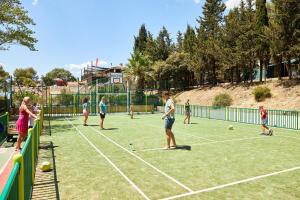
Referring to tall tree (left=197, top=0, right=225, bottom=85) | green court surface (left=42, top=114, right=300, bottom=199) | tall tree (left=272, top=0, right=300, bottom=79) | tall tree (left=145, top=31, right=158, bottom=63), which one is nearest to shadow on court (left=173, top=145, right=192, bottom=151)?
green court surface (left=42, top=114, right=300, bottom=199)

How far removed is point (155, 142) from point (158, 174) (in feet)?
17.7

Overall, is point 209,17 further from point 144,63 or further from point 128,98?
point 128,98

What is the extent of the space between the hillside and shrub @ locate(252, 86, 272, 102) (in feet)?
1.64

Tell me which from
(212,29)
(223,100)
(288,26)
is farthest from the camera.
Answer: (212,29)

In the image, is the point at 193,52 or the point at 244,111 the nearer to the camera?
the point at 244,111

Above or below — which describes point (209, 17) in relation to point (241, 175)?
above

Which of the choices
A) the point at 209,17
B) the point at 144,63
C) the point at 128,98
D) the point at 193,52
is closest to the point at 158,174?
the point at 128,98

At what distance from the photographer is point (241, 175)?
7918 millimetres

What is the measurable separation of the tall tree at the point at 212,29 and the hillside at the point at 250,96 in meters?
4.20

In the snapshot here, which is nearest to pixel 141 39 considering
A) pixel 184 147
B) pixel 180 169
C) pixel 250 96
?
pixel 250 96

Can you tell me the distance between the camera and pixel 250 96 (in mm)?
38125

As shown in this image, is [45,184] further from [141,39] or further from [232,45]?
[141,39]

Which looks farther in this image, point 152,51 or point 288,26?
point 152,51

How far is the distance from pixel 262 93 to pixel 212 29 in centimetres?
2223
